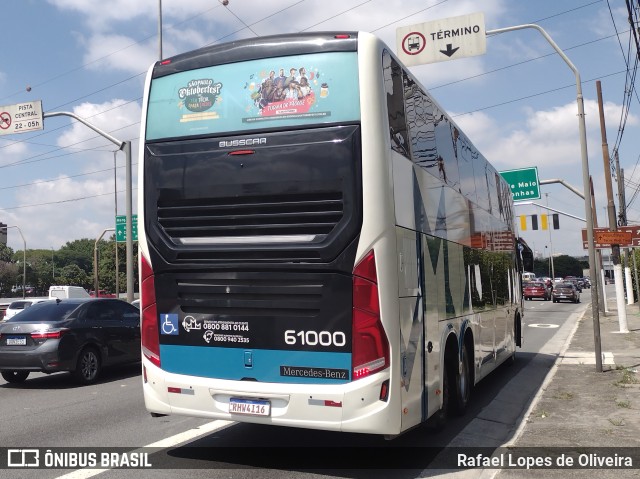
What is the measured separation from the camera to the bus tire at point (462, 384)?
822cm

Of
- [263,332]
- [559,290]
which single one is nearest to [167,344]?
[263,332]

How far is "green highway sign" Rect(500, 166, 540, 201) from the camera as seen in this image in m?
28.7

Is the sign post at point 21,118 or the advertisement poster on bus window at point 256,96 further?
the sign post at point 21,118

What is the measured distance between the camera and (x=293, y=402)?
5.67 metres

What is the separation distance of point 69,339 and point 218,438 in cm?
517

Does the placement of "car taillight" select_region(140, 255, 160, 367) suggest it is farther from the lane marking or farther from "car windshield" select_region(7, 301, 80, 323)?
"car windshield" select_region(7, 301, 80, 323)

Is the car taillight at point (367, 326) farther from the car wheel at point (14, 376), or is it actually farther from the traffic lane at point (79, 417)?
the car wheel at point (14, 376)

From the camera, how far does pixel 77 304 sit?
39.6 ft

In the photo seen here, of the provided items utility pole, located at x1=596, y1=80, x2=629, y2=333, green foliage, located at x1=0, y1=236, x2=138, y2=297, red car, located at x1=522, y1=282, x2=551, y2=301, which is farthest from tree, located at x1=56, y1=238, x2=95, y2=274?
utility pole, located at x1=596, y1=80, x2=629, y2=333

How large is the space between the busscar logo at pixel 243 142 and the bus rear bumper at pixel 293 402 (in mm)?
2169

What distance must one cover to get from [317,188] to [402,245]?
0.95m

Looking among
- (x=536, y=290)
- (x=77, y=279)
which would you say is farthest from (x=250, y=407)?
(x=77, y=279)

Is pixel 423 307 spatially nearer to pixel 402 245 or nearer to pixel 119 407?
pixel 402 245

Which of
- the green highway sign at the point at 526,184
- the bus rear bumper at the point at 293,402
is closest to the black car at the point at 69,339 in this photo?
the bus rear bumper at the point at 293,402
